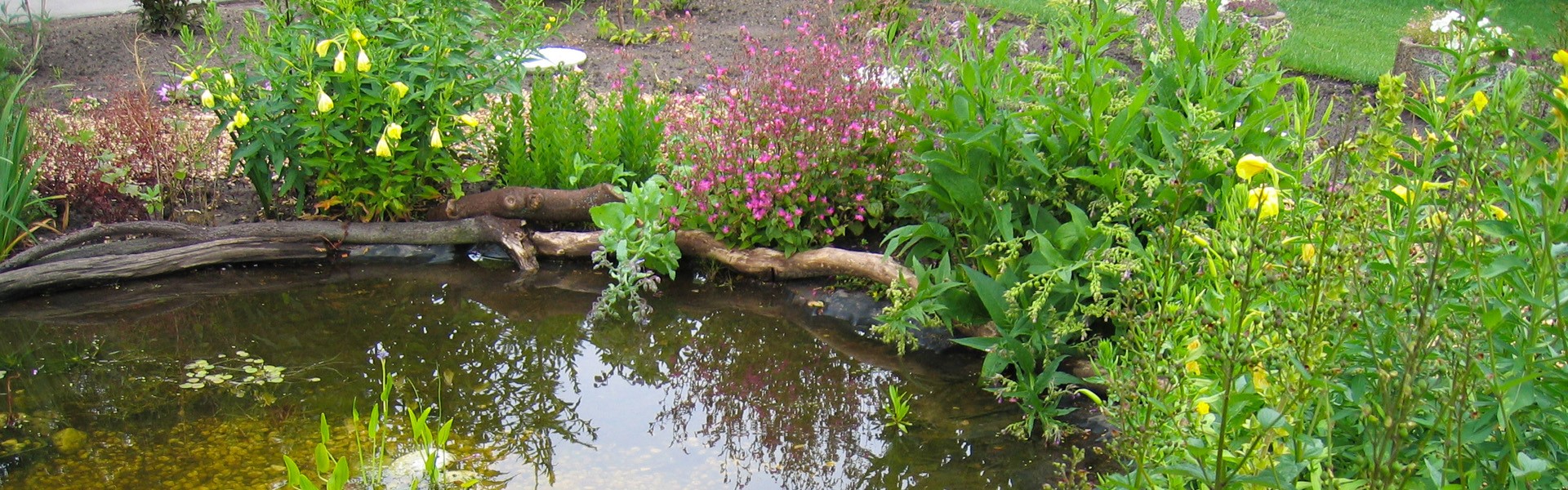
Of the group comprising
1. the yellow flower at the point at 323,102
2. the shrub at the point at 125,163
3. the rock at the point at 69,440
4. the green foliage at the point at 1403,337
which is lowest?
the rock at the point at 69,440

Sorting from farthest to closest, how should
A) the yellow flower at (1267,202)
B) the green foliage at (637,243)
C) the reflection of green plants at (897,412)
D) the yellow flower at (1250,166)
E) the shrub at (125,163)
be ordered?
the shrub at (125,163) → the green foliage at (637,243) → the reflection of green plants at (897,412) → the yellow flower at (1267,202) → the yellow flower at (1250,166)

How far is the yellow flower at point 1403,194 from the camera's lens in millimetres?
1862

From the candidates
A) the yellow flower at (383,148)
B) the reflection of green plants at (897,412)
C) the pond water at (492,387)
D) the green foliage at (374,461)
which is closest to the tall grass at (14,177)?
the pond water at (492,387)

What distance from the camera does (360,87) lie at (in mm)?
4855

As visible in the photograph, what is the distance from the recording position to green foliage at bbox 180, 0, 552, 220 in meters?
4.73

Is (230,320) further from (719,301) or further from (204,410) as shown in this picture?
(719,301)

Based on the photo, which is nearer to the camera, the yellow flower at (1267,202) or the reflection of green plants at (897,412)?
the yellow flower at (1267,202)

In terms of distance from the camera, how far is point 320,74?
472 centimetres

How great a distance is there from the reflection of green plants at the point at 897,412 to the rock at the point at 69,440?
2501 millimetres

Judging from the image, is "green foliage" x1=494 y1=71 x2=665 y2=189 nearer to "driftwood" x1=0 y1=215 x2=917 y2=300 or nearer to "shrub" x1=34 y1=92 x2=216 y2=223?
"driftwood" x1=0 y1=215 x2=917 y2=300

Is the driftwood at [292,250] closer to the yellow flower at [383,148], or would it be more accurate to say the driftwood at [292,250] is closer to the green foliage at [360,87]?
the green foliage at [360,87]

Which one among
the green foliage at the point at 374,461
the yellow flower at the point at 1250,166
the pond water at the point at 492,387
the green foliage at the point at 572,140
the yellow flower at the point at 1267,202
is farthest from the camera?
the green foliage at the point at 572,140

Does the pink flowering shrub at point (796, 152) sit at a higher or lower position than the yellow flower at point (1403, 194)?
lower

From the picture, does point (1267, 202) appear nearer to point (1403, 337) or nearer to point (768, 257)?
point (1403, 337)
